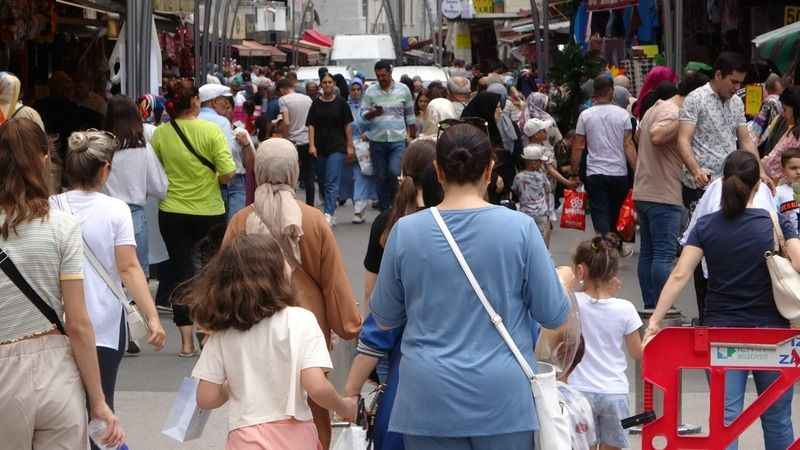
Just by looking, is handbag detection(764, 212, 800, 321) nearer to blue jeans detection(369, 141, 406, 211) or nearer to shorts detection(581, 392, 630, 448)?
shorts detection(581, 392, 630, 448)

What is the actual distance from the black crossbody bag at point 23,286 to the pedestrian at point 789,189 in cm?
487

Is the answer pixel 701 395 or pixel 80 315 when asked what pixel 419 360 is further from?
pixel 701 395

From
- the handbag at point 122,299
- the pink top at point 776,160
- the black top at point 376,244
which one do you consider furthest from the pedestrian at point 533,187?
the handbag at point 122,299

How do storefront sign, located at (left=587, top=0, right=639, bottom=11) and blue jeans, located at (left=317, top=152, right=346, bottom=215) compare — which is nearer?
blue jeans, located at (left=317, top=152, right=346, bottom=215)

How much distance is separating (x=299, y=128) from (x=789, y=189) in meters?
10.4

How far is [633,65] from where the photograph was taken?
829 inches

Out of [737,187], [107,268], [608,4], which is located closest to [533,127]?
[737,187]

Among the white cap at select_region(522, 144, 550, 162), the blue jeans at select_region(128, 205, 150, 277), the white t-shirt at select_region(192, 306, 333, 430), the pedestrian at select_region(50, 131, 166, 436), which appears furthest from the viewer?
the white cap at select_region(522, 144, 550, 162)

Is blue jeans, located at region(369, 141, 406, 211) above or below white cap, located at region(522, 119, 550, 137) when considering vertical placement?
below

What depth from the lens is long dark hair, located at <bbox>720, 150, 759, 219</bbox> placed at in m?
6.66

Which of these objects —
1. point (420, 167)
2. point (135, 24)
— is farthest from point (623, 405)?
point (135, 24)

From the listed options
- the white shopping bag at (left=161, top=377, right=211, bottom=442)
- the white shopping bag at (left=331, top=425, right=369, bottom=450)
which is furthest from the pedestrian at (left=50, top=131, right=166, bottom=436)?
the white shopping bag at (left=331, top=425, right=369, bottom=450)

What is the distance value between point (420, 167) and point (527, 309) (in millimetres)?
1425

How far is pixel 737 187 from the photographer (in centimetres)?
666
